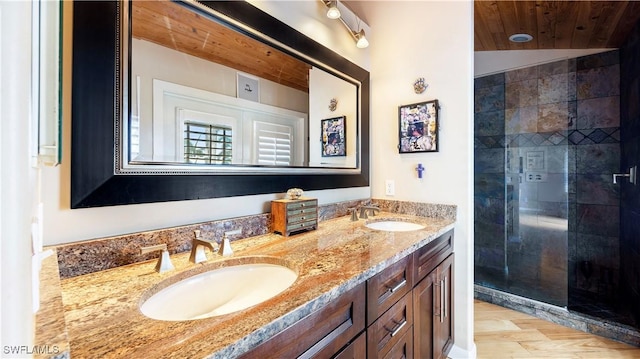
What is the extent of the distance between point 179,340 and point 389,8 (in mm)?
2255

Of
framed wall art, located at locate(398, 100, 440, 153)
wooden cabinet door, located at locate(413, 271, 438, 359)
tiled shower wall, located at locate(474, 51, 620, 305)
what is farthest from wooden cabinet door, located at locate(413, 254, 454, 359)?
tiled shower wall, located at locate(474, 51, 620, 305)

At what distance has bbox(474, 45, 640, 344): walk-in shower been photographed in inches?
84.6

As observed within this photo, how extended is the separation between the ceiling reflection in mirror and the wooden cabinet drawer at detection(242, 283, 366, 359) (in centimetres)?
71

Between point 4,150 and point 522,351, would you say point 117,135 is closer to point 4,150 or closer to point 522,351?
point 4,150

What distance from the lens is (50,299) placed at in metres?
0.47

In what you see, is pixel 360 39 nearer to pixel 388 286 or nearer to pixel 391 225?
pixel 391 225

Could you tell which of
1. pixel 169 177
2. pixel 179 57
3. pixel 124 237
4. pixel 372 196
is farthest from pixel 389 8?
pixel 124 237

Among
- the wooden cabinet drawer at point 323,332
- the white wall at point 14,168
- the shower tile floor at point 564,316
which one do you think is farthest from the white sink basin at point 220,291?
the shower tile floor at point 564,316

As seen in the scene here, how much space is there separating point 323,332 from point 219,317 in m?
0.28

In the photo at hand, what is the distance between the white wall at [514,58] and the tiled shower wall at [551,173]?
55 millimetres

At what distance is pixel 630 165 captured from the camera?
192 cm

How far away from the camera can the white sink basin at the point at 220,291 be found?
76 centimetres

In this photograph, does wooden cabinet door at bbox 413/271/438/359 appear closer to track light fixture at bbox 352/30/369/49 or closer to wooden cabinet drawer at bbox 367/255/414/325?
wooden cabinet drawer at bbox 367/255/414/325

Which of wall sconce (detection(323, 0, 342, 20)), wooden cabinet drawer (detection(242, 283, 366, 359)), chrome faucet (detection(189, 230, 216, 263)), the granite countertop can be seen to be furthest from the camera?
wall sconce (detection(323, 0, 342, 20))
